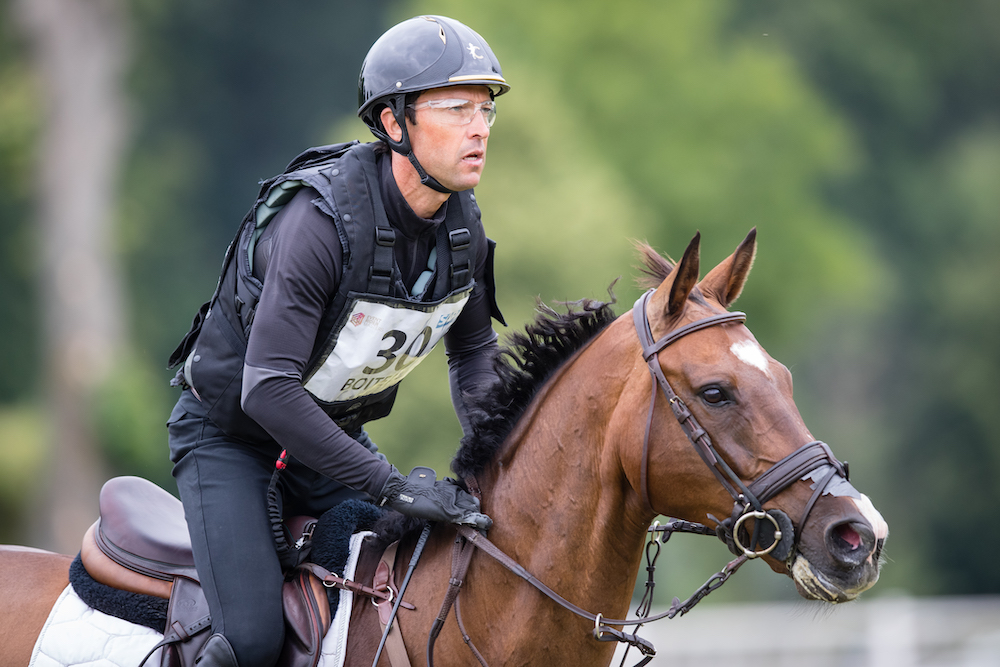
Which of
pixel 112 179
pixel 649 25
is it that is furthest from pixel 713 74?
pixel 112 179

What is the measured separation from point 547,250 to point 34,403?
49.7ft

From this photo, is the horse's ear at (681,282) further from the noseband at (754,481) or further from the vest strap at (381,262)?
the vest strap at (381,262)

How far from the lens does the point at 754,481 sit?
3410 millimetres

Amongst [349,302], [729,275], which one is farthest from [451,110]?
[729,275]

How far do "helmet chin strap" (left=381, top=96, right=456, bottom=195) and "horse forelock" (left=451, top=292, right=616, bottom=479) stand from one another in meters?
0.63

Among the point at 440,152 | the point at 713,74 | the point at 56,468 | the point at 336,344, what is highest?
the point at 713,74

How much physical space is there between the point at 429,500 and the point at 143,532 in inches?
47.9

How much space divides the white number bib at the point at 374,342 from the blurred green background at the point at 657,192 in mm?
7636

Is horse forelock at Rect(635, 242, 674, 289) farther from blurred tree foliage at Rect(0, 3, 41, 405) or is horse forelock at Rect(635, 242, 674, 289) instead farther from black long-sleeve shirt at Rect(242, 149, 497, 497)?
blurred tree foliage at Rect(0, 3, 41, 405)

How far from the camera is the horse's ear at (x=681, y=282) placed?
3.59 m

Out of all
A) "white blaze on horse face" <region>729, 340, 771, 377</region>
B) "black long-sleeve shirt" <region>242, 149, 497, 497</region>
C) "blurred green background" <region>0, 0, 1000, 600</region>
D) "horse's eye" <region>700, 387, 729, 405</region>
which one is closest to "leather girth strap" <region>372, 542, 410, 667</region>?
"black long-sleeve shirt" <region>242, 149, 497, 497</region>

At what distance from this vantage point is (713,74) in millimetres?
23844

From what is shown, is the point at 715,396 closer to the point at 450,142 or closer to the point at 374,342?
the point at 374,342

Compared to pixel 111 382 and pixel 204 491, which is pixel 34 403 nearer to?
pixel 111 382
